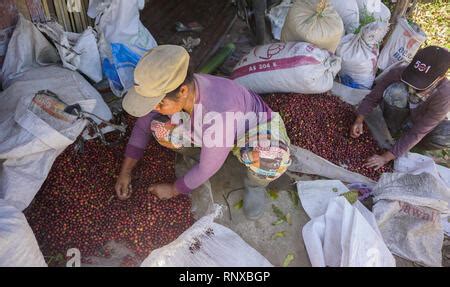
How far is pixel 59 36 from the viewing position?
2.76m

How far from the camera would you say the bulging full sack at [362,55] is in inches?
124

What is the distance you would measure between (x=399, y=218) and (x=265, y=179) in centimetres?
87

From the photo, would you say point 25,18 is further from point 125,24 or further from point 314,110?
point 314,110

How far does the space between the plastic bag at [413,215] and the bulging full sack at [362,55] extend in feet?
3.31

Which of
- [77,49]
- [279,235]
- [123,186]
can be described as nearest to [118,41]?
[77,49]

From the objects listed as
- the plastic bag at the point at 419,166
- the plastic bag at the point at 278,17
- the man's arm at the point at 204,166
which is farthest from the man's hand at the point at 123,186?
the plastic bag at the point at 278,17

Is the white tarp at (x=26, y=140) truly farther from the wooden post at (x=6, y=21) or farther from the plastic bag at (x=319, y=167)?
the plastic bag at (x=319, y=167)

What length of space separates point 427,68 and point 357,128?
1.97ft

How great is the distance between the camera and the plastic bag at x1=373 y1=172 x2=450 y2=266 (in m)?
2.36

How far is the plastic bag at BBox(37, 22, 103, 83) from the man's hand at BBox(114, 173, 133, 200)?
91 cm

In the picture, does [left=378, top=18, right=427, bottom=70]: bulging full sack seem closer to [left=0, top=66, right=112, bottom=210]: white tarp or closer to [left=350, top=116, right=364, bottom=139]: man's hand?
[left=350, top=116, right=364, bottom=139]: man's hand

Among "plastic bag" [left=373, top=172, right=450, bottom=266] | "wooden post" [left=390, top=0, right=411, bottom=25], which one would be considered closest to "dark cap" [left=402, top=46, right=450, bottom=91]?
"plastic bag" [left=373, top=172, right=450, bottom=266]

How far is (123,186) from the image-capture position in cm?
229

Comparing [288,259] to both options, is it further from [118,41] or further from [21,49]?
[21,49]
